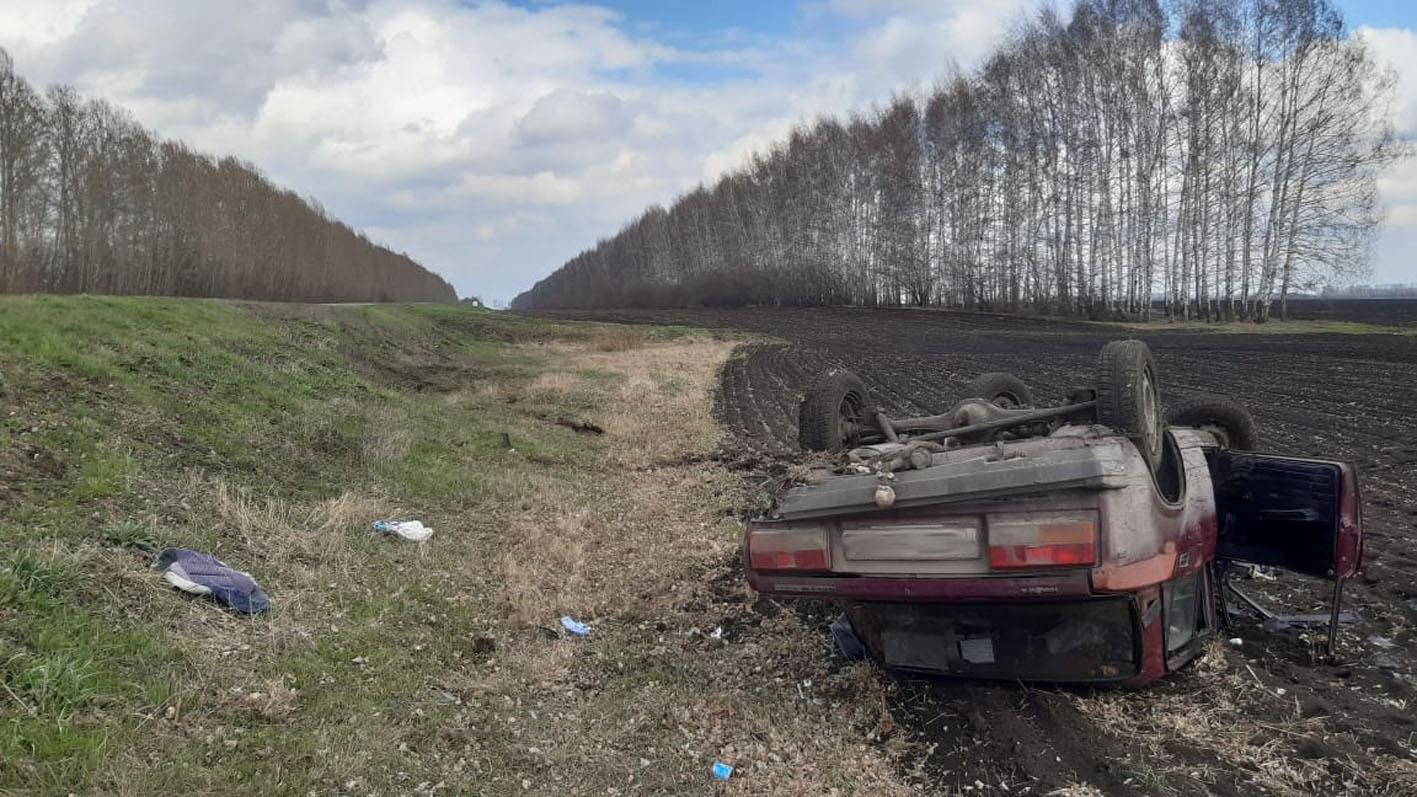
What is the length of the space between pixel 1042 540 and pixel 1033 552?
2.0 inches

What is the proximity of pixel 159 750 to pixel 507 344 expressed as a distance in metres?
26.2

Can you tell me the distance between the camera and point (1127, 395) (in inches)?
149

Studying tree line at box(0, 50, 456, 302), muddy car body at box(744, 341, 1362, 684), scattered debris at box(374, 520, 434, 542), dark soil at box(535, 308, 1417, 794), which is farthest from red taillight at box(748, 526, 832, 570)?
tree line at box(0, 50, 456, 302)

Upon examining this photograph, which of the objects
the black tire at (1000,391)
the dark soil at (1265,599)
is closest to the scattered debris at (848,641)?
the dark soil at (1265,599)

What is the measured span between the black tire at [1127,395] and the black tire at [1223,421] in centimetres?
141

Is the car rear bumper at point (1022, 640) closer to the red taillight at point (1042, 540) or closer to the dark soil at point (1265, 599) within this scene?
the dark soil at point (1265, 599)

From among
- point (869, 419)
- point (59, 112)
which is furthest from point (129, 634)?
point (59, 112)

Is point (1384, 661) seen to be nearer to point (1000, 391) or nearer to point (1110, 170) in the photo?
point (1000, 391)

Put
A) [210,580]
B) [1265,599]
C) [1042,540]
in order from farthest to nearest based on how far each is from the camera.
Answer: [1265,599] → [210,580] → [1042,540]

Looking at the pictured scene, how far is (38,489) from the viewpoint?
15.7ft

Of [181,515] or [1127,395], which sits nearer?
[1127,395]

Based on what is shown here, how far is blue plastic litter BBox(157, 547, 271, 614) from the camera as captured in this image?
4039 millimetres

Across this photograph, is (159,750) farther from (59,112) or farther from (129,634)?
(59,112)

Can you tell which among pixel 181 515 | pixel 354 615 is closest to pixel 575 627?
pixel 354 615
